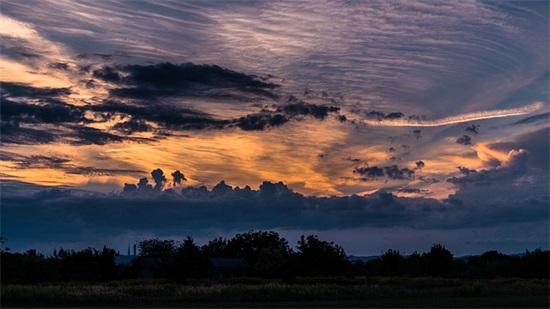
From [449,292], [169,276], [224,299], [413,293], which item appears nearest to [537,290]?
[449,292]

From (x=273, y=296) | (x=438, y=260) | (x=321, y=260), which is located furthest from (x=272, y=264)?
(x=273, y=296)

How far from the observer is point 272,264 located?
4353 inches

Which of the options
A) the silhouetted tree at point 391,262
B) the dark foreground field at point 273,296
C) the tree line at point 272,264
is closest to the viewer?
the dark foreground field at point 273,296

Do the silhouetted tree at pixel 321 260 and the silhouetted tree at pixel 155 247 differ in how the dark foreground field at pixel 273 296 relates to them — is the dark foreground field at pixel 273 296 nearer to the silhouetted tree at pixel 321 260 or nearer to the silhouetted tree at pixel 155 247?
the silhouetted tree at pixel 321 260

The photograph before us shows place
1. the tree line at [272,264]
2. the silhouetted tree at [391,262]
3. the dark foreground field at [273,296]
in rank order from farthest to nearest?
the silhouetted tree at [391,262] < the tree line at [272,264] < the dark foreground field at [273,296]

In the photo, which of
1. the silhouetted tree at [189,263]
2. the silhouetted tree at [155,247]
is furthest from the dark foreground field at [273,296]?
the silhouetted tree at [155,247]

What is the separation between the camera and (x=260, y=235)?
13638cm

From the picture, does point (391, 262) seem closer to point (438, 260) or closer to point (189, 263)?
point (438, 260)

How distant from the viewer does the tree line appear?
9506cm

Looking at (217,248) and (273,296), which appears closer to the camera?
(273,296)

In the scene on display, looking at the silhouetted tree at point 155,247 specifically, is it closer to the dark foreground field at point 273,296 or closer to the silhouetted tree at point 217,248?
the silhouetted tree at point 217,248

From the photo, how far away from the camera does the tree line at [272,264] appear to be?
312 ft

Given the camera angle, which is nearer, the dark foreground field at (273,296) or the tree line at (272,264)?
the dark foreground field at (273,296)

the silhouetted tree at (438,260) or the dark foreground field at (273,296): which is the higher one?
the silhouetted tree at (438,260)
